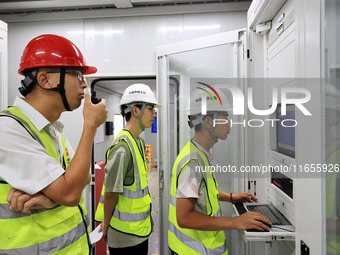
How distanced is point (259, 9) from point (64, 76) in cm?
138

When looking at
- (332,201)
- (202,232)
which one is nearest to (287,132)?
(332,201)

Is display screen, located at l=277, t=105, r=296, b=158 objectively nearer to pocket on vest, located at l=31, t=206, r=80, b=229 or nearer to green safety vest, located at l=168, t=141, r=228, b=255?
green safety vest, located at l=168, t=141, r=228, b=255

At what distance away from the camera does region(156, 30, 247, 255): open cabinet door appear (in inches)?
93.4

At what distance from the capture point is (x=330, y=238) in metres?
0.87

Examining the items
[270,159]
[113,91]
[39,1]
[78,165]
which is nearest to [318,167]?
[270,159]

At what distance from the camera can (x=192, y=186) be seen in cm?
135

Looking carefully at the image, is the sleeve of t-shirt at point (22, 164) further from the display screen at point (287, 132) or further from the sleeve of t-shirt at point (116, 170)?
the display screen at point (287, 132)

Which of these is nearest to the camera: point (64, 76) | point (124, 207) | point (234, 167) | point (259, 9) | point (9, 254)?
point (9, 254)

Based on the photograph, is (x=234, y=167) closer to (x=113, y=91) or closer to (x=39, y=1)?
(x=39, y=1)

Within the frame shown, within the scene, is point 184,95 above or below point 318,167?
above

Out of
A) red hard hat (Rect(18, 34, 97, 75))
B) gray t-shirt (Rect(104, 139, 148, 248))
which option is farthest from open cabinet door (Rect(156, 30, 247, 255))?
red hard hat (Rect(18, 34, 97, 75))

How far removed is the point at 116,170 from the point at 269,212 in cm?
116

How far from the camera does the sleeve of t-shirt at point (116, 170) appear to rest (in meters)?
1.83

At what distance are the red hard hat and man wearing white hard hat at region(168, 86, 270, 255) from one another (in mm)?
839
